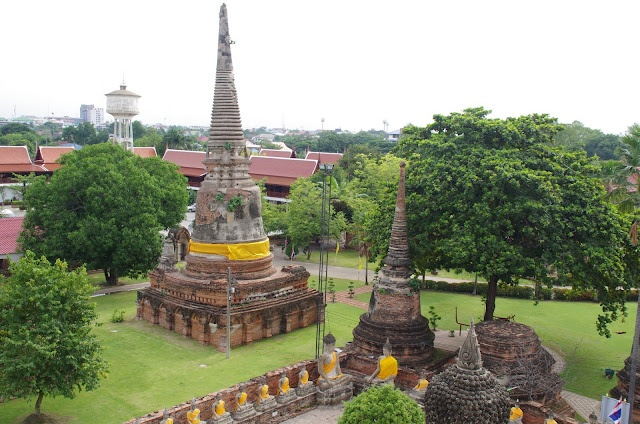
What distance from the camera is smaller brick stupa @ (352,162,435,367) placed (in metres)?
20.6

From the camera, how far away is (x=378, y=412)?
1292 cm

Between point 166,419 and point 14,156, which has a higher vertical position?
point 14,156

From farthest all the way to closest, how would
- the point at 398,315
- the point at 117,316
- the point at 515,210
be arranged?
the point at 117,316, the point at 398,315, the point at 515,210

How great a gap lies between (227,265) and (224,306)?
2370 mm

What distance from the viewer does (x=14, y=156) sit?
6481 cm

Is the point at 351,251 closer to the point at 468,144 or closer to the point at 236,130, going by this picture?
the point at 236,130

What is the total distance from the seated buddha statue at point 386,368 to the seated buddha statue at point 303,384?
2190mm

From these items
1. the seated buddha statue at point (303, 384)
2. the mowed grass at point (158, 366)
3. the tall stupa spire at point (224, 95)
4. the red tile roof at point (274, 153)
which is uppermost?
the tall stupa spire at point (224, 95)

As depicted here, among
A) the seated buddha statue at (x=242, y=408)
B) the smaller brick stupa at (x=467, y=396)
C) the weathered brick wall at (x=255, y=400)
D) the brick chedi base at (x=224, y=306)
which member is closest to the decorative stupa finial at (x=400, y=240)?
the weathered brick wall at (x=255, y=400)

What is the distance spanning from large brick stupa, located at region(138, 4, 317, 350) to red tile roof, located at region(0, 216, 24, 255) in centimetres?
1174

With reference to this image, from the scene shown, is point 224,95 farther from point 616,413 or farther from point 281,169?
point 281,169

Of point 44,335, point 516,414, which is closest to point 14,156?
point 44,335

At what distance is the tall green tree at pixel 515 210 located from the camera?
20.1m

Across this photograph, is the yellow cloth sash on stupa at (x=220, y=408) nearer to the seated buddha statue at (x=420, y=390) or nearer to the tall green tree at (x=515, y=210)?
the seated buddha statue at (x=420, y=390)
